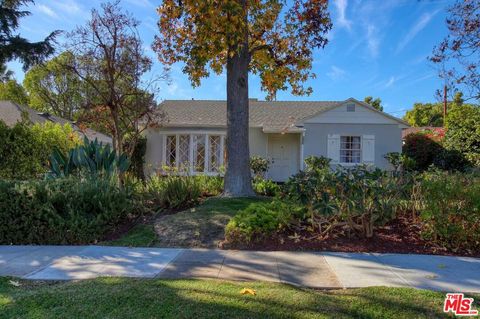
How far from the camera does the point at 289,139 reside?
18562 mm

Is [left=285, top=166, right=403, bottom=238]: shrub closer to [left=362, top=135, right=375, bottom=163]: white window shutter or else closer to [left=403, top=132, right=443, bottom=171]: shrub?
[left=362, top=135, right=375, bottom=163]: white window shutter

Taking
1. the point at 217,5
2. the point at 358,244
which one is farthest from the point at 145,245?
the point at 217,5

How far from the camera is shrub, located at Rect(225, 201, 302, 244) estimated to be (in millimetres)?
6383

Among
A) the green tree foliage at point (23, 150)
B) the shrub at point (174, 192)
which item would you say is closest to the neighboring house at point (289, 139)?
the green tree foliage at point (23, 150)

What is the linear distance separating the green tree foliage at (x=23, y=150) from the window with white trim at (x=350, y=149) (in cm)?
1235

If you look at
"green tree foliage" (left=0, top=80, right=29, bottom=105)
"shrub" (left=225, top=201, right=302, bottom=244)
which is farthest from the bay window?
"green tree foliage" (left=0, top=80, right=29, bottom=105)

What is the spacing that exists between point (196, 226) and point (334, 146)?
1186 cm

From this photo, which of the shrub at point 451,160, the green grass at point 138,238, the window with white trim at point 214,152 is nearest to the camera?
the green grass at point 138,238

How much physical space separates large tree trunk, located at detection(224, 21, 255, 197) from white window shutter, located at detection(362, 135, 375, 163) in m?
9.41

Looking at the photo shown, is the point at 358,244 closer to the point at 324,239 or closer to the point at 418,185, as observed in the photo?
the point at 324,239

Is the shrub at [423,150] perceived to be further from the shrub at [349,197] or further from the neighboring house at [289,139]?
the shrub at [349,197]

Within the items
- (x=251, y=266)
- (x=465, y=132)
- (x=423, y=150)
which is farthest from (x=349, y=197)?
(x=423, y=150)

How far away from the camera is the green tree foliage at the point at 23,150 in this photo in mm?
11531

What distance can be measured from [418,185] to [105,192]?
19.7 ft
